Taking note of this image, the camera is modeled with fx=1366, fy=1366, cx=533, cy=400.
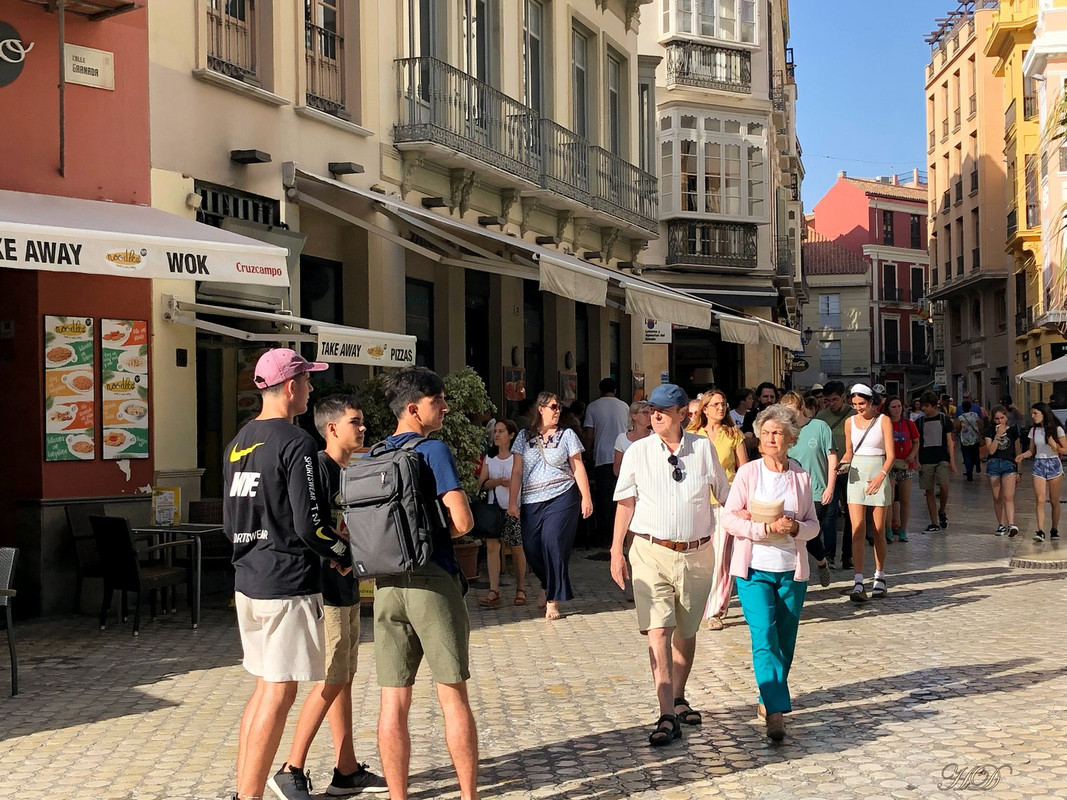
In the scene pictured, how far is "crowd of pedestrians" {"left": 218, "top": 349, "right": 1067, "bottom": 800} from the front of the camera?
206 inches

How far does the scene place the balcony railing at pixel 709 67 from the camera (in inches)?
1325

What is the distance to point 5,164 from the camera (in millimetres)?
10797

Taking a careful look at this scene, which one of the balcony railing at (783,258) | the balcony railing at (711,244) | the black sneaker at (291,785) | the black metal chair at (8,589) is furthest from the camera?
the balcony railing at (783,258)

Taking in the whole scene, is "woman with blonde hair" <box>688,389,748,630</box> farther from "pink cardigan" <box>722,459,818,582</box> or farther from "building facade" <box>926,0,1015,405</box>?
"building facade" <box>926,0,1015,405</box>

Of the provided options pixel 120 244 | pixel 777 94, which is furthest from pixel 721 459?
pixel 777 94

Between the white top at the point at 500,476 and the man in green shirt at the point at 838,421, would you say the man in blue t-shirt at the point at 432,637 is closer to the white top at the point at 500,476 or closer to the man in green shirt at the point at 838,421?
the white top at the point at 500,476

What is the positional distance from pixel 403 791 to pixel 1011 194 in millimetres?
48600

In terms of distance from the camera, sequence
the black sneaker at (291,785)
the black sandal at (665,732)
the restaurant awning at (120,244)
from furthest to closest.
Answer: the restaurant awning at (120,244)
the black sandal at (665,732)
the black sneaker at (291,785)

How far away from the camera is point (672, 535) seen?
22.5ft

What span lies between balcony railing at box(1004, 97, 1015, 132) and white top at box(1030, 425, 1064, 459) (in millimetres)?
34735

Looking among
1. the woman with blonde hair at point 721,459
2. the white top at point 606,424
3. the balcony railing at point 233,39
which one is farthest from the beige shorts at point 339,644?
the white top at point 606,424

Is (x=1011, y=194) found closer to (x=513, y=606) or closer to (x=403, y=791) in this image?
(x=513, y=606)

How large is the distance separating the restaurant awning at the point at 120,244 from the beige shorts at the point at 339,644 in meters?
4.37

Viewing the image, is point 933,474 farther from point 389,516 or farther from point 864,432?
point 389,516
